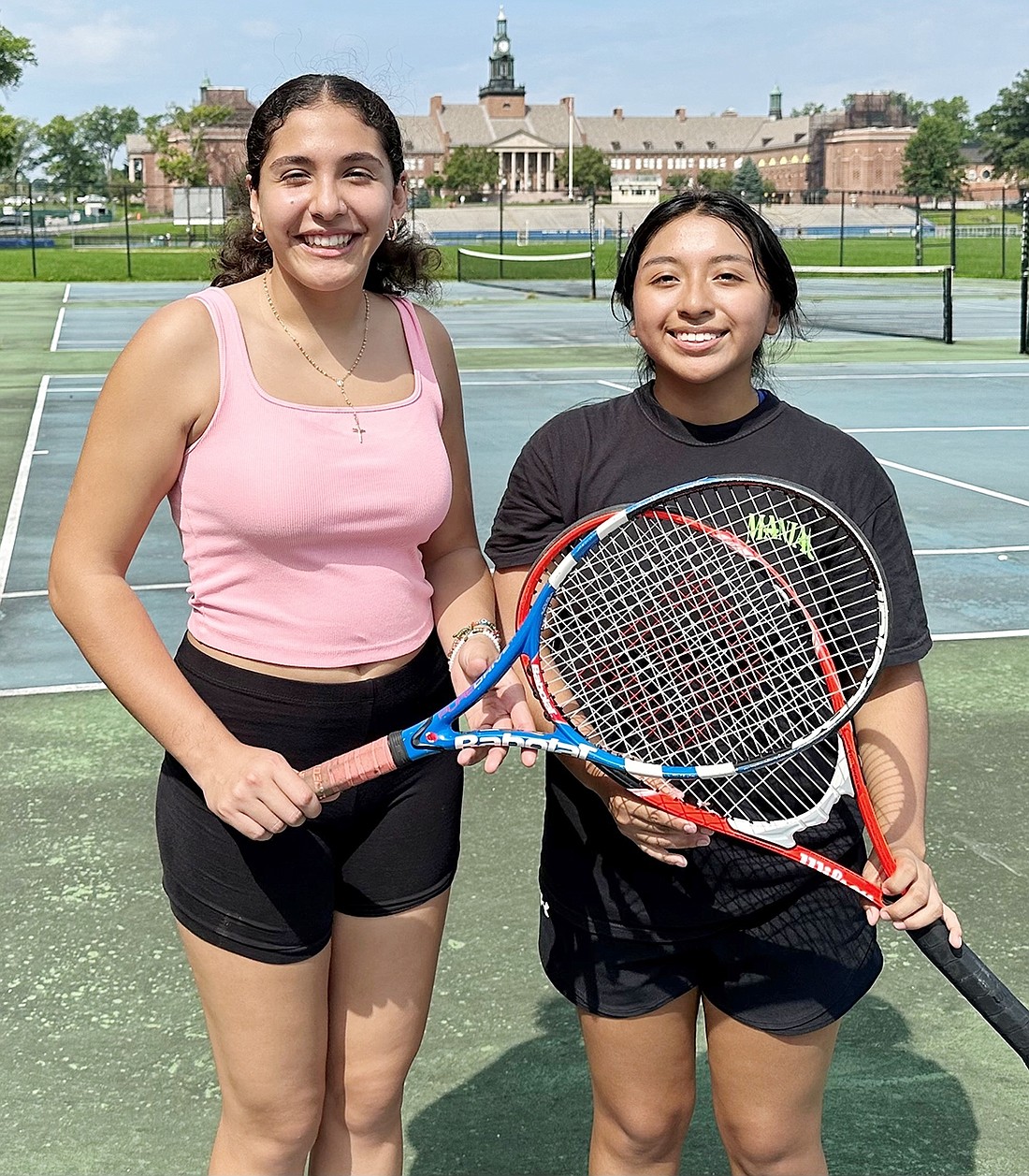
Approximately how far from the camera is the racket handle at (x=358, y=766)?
86.0 inches

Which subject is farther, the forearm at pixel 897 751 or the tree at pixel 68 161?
the tree at pixel 68 161

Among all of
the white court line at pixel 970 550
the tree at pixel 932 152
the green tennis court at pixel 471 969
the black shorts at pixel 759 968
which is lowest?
the green tennis court at pixel 471 969

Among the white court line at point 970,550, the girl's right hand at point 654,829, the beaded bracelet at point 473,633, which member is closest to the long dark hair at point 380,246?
the beaded bracelet at point 473,633

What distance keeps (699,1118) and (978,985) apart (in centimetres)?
129

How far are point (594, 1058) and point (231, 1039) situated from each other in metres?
0.58

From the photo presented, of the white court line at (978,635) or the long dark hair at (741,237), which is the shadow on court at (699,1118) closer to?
the long dark hair at (741,237)

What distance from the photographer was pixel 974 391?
15992 millimetres

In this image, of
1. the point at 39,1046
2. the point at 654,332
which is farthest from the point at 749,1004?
the point at 39,1046

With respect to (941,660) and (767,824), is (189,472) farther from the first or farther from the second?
(941,660)

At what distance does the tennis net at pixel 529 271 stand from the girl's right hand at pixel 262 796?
114ft

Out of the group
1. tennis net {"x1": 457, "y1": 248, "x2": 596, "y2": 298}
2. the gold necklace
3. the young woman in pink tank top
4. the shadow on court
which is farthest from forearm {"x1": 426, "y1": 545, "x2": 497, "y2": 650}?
tennis net {"x1": 457, "y1": 248, "x2": 596, "y2": 298}

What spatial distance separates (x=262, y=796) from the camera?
2098 mm

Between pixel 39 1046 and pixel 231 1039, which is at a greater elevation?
pixel 231 1039

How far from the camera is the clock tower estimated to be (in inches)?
6511
